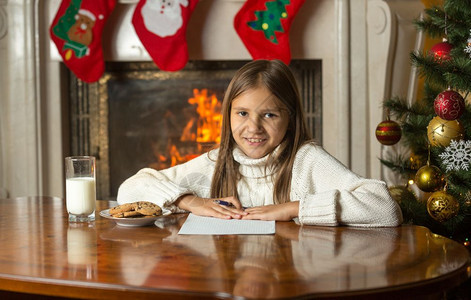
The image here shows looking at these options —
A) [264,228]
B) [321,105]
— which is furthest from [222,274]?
[321,105]

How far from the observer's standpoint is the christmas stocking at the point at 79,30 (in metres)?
3.08

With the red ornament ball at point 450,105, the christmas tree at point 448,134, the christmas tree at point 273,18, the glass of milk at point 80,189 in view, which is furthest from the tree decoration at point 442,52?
the glass of milk at point 80,189

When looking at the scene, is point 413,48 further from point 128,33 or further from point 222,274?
point 222,274

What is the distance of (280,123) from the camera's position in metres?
1.58

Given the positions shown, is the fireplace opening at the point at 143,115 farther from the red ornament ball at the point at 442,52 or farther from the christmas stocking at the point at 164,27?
the red ornament ball at the point at 442,52

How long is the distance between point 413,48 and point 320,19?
0.51 meters

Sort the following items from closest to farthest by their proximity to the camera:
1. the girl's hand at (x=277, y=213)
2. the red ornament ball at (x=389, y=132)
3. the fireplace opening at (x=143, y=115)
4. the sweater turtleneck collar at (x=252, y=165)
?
the girl's hand at (x=277, y=213)
the sweater turtleneck collar at (x=252, y=165)
the red ornament ball at (x=389, y=132)
the fireplace opening at (x=143, y=115)

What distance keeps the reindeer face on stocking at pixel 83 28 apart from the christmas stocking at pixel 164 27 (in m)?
0.24

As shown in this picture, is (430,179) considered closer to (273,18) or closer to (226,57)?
(273,18)

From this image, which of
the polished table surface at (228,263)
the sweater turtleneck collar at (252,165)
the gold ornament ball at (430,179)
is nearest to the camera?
the polished table surface at (228,263)

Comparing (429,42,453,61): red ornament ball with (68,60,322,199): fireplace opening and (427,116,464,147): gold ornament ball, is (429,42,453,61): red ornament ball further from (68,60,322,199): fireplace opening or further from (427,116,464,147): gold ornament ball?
(68,60,322,199): fireplace opening

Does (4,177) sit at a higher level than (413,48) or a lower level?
lower

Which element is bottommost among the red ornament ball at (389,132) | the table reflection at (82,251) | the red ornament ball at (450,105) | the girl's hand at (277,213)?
the table reflection at (82,251)

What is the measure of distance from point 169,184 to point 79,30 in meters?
1.89
